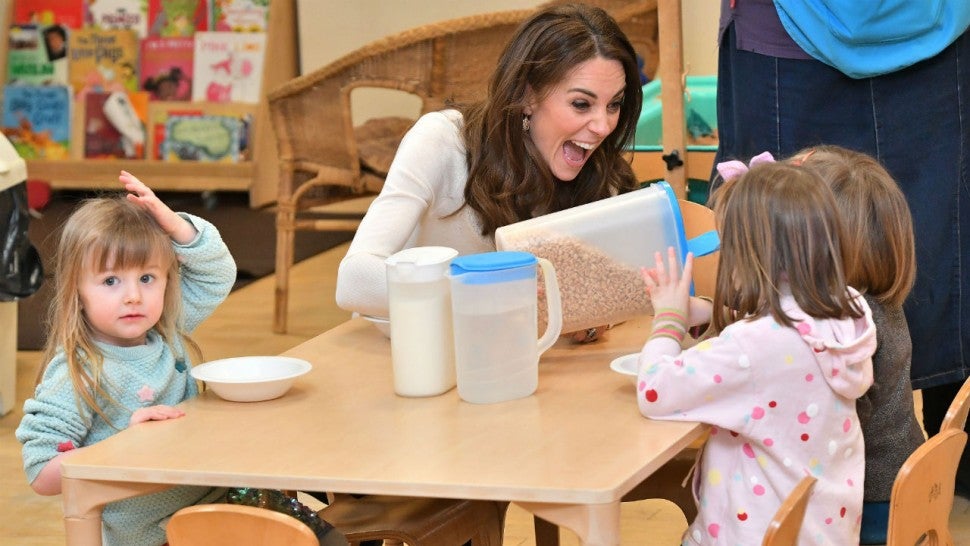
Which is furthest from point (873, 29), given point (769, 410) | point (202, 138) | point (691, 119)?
point (202, 138)

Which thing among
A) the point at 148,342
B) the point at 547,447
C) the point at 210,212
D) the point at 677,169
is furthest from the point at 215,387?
the point at 210,212

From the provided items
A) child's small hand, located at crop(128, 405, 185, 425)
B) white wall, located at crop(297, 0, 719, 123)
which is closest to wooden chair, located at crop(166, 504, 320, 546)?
child's small hand, located at crop(128, 405, 185, 425)

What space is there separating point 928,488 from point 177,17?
17.2 ft

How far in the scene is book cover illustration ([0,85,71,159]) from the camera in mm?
6250

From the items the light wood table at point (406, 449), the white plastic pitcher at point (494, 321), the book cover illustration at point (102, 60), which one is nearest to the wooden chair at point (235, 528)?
the light wood table at point (406, 449)

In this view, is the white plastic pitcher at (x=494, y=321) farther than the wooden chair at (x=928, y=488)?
Yes

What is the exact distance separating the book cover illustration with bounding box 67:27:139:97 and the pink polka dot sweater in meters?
5.08

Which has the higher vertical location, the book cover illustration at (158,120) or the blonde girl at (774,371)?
the blonde girl at (774,371)

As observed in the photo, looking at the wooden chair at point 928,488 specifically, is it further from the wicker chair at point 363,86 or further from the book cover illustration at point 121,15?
the book cover illustration at point 121,15

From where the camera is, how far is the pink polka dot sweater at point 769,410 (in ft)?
4.79

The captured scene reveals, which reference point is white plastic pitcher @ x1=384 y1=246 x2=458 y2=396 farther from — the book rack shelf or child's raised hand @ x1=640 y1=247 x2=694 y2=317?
the book rack shelf

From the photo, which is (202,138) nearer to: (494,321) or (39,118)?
(39,118)

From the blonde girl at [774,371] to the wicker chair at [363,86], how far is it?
2331 millimetres

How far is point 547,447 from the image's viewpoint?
1.38 meters
